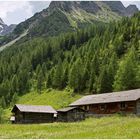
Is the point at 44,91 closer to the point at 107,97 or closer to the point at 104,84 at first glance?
the point at 104,84

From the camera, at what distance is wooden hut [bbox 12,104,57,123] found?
275 ft

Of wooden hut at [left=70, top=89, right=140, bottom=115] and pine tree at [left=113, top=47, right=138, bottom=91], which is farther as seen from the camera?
pine tree at [left=113, top=47, right=138, bottom=91]

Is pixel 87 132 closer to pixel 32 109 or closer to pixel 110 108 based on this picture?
pixel 110 108

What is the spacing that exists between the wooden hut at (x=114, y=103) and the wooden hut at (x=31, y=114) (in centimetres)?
798

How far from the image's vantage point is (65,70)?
518 ft

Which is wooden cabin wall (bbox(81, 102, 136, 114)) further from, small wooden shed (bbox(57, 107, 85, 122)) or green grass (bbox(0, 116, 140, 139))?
green grass (bbox(0, 116, 140, 139))

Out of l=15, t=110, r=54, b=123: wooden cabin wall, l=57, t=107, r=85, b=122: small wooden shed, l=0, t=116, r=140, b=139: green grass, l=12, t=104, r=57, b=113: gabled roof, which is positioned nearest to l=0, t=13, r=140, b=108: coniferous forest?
l=57, t=107, r=85, b=122: small wooden shed

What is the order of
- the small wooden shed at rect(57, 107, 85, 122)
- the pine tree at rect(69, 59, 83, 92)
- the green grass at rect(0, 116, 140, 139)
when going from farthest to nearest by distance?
the pine tree at rect(69, 59, 83, 92) < the small wooden shed at rect(57, 107, 85, 122) < the green grass at rect(0, 116, 140, 139)

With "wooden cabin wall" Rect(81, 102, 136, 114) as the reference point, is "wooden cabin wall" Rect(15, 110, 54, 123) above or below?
below

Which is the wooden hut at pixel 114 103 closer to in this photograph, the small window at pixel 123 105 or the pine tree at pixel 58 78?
the small window at pixel 123 105

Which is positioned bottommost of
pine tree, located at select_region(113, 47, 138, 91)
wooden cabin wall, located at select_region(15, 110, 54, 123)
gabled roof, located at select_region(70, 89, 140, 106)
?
wooden cabin wall, located at select_region(15, 110, 54, 123)

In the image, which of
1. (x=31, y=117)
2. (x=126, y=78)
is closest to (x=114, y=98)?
(x=31, y=117)

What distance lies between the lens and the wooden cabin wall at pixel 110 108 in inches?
3014

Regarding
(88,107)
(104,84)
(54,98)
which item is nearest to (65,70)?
(54,98)
